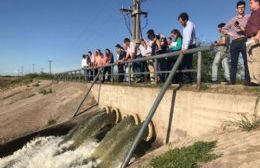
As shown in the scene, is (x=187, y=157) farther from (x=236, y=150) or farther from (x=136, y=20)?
(x=136, y=20)

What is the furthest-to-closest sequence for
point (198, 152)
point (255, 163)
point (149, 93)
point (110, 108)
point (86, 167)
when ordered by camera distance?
point (110, 108), point (149, 93), point (86, 167), point (198, 152), point (255, 163)

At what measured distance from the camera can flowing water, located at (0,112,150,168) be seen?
10062 millimetres

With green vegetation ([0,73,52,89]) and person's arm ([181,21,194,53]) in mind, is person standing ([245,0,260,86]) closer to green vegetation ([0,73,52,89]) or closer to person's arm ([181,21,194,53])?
person's arm ([181,21,194,53])

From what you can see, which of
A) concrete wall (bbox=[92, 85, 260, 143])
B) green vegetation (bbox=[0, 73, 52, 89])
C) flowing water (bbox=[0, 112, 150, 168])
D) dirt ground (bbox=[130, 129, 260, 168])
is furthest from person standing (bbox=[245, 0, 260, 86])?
green vegetation (bbox=[0, 73, 52, 89])

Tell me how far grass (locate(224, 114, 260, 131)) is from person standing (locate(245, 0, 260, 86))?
945mm

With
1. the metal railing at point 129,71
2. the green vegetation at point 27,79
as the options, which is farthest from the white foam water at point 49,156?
the green vegetation at point 27,79

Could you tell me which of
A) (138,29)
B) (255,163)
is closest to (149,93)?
(255,163)

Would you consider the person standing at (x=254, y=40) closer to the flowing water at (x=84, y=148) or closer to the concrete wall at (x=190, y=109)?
the concrete wall at (x=190, y=109)

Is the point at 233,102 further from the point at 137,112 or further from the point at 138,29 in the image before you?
the point at 138,29

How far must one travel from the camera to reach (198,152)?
646 centimetres

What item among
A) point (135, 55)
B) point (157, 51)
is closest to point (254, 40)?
point (157, 51)

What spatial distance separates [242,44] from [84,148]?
550cm

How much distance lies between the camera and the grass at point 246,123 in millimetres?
6750

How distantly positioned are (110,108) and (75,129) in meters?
1.66
